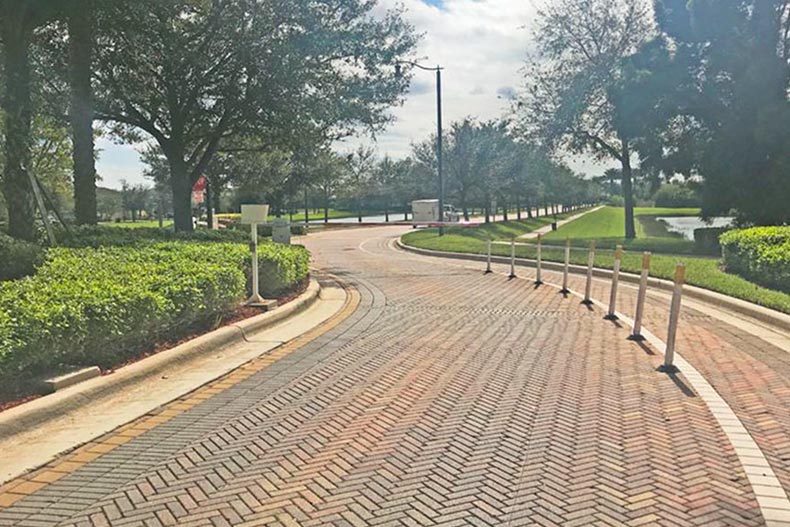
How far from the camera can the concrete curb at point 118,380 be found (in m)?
4.91

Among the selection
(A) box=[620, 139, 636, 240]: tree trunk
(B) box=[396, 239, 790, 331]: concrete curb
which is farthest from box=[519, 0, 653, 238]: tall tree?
(B) box=[396, 239, 790, 331]: concrete curb

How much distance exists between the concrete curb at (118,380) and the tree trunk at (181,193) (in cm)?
1270

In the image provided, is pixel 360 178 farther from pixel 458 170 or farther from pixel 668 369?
pixel 668 369

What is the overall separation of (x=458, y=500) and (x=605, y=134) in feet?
109

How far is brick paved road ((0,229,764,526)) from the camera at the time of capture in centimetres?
368

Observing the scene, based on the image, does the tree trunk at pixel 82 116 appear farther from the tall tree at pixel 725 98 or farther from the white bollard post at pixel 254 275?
the tall tree at pixel 725 98

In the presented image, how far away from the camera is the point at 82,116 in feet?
51.5

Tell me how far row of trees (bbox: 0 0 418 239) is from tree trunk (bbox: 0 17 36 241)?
66.5 inches

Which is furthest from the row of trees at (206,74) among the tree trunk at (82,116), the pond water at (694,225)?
the pond water at (694,225)

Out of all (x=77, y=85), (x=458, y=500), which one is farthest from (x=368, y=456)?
(x=77, y=85)

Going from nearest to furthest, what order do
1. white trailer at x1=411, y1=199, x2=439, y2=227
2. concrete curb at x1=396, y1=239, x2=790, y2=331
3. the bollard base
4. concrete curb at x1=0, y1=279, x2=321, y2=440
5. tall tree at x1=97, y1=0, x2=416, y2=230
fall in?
concrete curb at x1=0, y1=279, x2=321, y2=440, the bollard base, concrete curb at x1=396, y1=239, x2=790, y2=331, tall tree at x1=97, y1=0, x2=416, y2=230, white trailer at x1=411, y1=199, x2=439, y2=227

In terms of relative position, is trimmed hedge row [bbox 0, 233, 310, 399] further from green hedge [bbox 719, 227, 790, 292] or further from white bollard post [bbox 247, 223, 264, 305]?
green hedge [bbox 719, 227, 790, 292]

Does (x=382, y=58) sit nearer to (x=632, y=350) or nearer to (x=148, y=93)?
(x=148, y=93)

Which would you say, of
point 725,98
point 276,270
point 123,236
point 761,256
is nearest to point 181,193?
point 123,236
